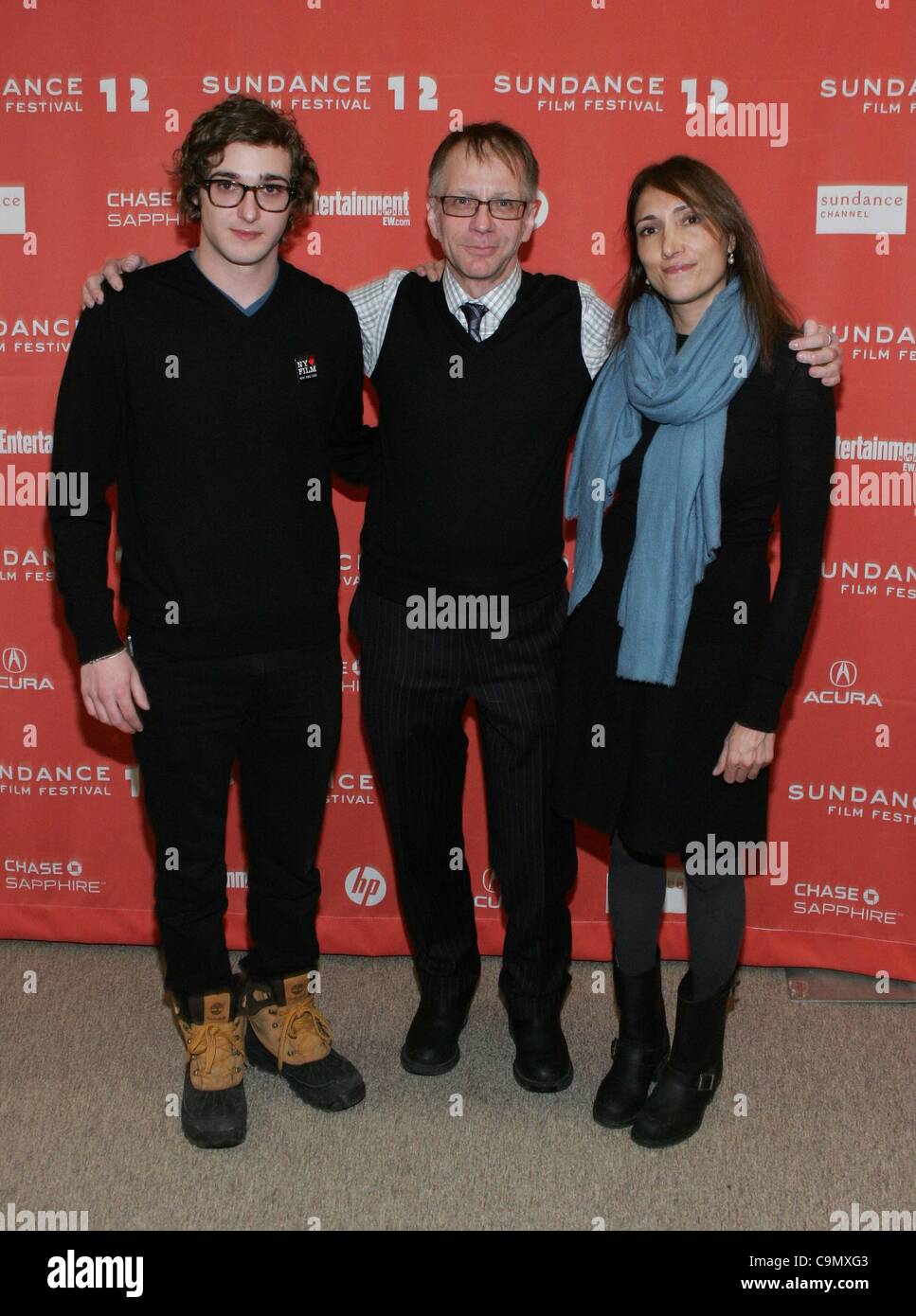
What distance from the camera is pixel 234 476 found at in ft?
6.92

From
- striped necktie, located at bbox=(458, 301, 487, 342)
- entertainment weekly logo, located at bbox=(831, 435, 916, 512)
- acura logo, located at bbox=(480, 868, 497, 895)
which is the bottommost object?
acura logo, located at bbox=(480, 868, 497, 895)

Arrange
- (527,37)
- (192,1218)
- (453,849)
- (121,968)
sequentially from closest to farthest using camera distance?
(192,1218)
(453,849)
(527,37)
(121,968)

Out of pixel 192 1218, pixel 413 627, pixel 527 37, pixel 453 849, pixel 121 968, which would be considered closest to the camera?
pixel 192 1218

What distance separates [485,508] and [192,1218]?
1.36 m

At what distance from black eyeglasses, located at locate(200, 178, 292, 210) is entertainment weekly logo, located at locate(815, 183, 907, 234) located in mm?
1277

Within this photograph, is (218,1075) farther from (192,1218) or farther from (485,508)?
(485,508)

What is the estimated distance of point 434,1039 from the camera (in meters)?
2.54

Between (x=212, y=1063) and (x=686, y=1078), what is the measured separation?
3.01 ft

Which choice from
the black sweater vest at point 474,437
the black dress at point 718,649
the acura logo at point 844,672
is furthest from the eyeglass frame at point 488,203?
the acura logo at point 844,672

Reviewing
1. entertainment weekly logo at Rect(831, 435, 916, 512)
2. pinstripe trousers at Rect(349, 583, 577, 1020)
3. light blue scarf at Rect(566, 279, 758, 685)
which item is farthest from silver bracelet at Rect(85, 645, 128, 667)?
entertainment weekly logo at Rect(831, 435, 916, 512)

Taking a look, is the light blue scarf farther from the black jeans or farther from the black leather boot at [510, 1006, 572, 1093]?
the black leather boot at [510, 1006, 572, 1093]

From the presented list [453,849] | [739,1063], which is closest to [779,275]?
[453,849]

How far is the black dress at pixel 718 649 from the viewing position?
2000mm

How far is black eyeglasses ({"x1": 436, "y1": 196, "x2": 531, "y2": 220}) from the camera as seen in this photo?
83.7 inches
